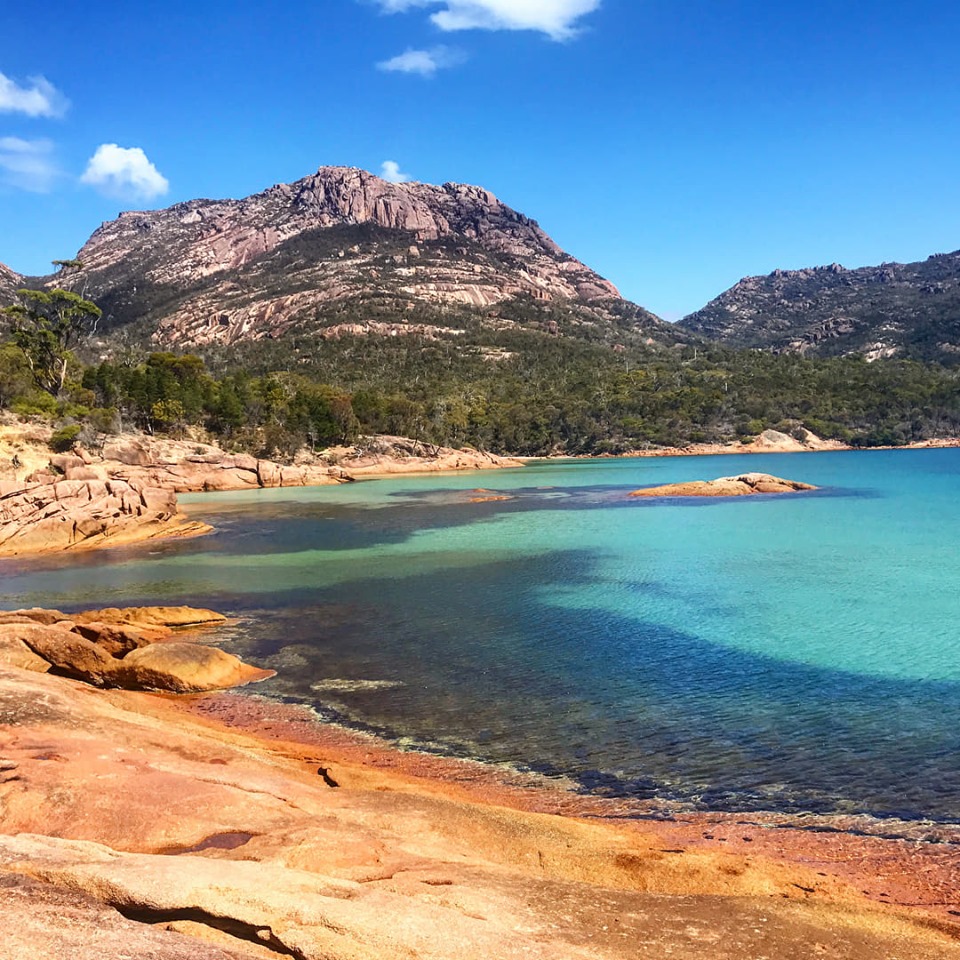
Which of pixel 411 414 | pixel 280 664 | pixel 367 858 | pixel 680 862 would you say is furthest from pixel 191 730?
pixel 411 414

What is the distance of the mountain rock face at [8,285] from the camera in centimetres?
14862

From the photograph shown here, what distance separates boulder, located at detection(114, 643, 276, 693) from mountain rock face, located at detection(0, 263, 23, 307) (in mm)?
151830

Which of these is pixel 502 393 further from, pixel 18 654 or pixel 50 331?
pixel 18 654

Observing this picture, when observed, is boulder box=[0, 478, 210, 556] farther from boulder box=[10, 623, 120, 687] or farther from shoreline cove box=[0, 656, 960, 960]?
shoreline cove box=[0, 656, 960, 960]

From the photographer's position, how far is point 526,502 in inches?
2185

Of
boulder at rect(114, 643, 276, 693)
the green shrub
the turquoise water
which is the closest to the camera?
the turquoise water

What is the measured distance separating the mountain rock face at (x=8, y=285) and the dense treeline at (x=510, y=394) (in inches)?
1636

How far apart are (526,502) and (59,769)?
4778 cm

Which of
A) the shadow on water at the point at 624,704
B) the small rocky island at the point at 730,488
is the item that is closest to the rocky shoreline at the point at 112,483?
the shadow on water at the point at 624,704

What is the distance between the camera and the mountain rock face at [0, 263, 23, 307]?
14862cm

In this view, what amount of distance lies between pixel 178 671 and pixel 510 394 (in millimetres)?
123193

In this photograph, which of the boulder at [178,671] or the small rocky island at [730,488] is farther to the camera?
the small rocky island at [730,488]

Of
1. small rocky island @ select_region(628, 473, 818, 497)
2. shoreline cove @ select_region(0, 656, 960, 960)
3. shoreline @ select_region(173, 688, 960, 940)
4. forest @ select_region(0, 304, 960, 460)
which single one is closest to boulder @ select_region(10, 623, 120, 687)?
shoreline cove @ select_region(0, 656, 960, 960)

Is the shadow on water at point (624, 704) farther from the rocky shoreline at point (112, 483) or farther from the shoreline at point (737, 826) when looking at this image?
the rocky shoreline at point (112, 483)
